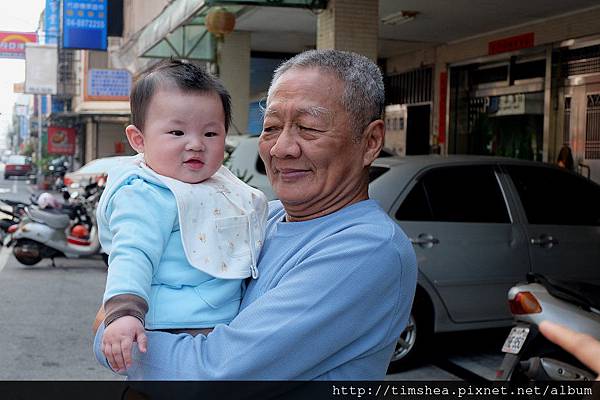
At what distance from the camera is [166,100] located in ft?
6.37

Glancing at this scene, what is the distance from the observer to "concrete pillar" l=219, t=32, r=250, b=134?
14.9m

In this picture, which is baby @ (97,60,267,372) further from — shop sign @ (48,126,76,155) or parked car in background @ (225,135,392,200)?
shop sign @ (48,126,76,155)

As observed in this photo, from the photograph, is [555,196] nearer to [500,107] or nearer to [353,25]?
[353,25]

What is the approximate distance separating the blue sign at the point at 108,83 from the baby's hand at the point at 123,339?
1181 inches

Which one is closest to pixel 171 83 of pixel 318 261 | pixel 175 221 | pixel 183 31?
pixel 175 221

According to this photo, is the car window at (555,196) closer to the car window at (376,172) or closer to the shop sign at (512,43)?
the car window at (376,172)

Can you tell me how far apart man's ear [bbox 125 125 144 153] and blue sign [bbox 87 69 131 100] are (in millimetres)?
29488

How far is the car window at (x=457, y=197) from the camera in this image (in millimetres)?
6172

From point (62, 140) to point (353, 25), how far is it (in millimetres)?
31298

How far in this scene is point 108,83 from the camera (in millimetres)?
31141

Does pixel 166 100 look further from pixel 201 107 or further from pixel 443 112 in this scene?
pixel 443 112

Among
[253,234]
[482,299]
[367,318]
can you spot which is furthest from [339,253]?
[482,299]

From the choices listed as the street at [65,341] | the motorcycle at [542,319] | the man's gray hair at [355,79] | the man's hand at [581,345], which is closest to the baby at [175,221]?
the man's gray hair at [355,79]

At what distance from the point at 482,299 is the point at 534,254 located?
57 centimetres
